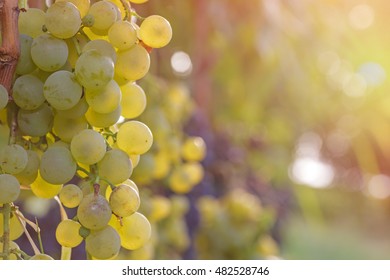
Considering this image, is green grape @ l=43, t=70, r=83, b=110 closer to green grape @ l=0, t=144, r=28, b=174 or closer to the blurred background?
green grape @ l=0, t=144, r=28, b=174

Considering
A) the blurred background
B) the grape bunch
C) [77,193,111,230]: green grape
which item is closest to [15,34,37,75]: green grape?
the grape bunch

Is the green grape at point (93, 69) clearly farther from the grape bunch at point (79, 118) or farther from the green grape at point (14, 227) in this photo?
the green grape at point (14, 227)

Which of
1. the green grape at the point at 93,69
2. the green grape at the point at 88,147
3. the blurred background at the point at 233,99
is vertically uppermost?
the blurred background at the point at 233,99

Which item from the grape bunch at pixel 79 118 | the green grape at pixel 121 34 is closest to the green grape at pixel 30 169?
the grape bunch at pixel 79 118

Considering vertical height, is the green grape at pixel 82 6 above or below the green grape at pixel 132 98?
above

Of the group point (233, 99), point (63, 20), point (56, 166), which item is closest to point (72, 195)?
point (56, 166)

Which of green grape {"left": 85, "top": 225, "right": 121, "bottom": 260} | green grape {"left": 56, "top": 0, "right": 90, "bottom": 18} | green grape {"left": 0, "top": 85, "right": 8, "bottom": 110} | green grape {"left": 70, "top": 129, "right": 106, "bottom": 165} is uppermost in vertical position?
green grape {"left": 56, "top": 0, "right": 90, "bottom": 18}

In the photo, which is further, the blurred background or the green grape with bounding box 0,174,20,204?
the blurred background
